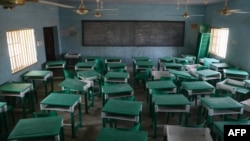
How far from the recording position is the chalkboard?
34.1 ft

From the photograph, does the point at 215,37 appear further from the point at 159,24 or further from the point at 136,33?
the point at 136,33

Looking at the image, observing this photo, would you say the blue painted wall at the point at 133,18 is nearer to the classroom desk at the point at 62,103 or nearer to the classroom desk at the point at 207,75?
the classroom desk at the point at 207,75

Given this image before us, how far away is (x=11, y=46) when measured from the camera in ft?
20.6

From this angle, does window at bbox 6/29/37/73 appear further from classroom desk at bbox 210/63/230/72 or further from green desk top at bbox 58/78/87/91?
classroom desk at bbox 210/63/230/72

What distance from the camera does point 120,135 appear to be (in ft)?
9.87

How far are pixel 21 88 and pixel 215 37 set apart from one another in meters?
8.49

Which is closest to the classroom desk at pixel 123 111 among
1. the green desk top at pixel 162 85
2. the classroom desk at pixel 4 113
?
the green desk top at pixel 162 85

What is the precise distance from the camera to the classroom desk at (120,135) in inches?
115

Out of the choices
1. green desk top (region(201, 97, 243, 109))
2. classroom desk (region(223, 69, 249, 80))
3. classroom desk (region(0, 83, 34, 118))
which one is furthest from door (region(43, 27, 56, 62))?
green desk top (region(201, 97, 243, 109))

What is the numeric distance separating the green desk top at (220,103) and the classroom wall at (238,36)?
3.25 metres

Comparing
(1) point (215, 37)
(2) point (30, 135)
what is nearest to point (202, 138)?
(2) point (30, 135)

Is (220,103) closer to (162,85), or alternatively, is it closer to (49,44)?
(162,85)

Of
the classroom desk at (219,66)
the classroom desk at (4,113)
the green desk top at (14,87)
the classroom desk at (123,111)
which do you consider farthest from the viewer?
the classroom desk at (219,66)

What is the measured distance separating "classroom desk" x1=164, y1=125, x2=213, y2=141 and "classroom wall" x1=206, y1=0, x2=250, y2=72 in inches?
193
